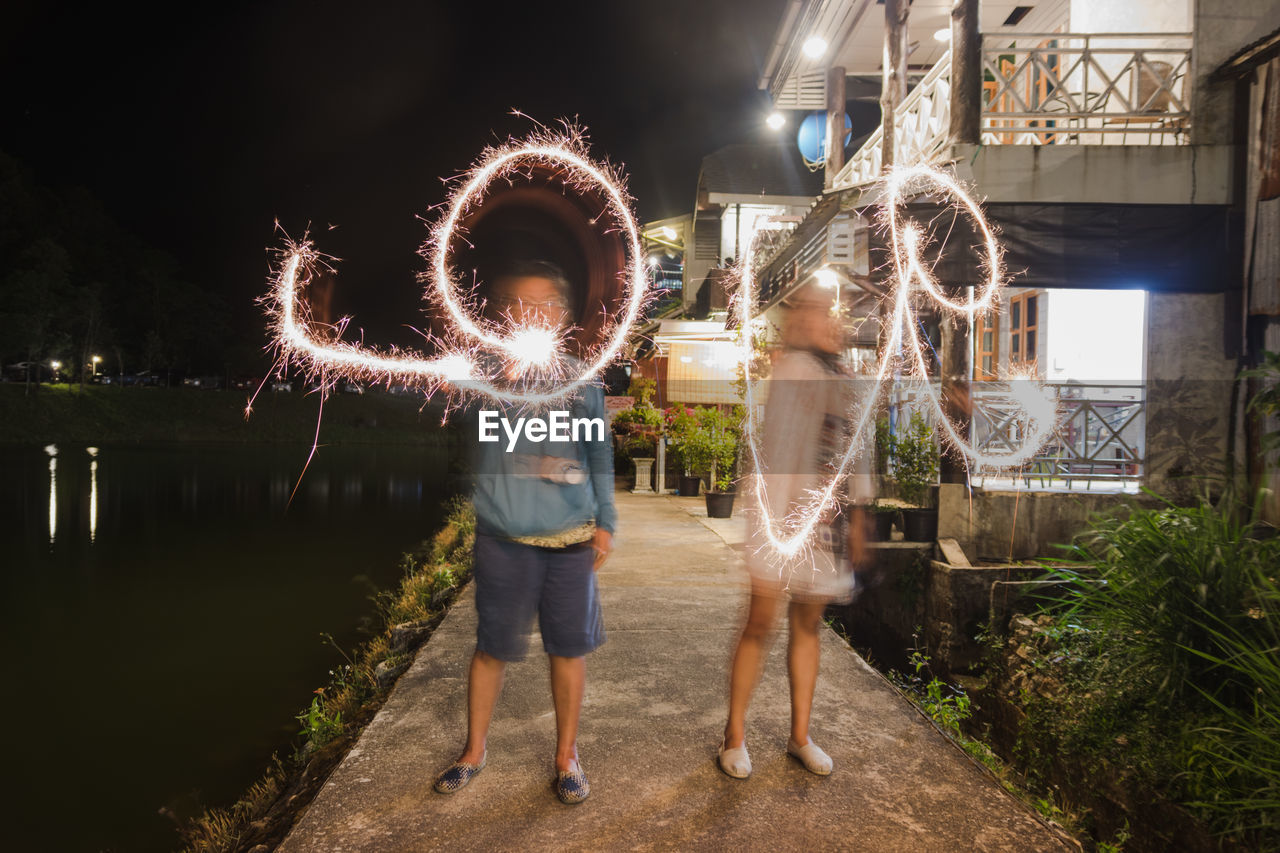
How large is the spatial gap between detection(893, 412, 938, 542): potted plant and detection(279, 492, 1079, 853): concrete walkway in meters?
2.99

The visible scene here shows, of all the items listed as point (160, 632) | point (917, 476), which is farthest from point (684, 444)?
point (160, 632)

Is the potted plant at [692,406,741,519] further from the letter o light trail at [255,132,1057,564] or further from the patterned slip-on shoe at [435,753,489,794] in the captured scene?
the patterned slip-on shoe at [435,753,489,794]

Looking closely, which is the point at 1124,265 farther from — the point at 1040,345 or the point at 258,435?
the point at 258,435

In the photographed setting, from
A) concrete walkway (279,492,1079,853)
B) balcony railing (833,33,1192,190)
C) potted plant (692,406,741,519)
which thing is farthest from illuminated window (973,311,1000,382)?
concrete walkway (279,492,1079,853)

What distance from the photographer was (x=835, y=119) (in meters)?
11.3

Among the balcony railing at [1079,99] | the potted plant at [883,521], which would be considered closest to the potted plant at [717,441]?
the potted plant at [883,521]

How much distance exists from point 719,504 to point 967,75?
19.4 ft

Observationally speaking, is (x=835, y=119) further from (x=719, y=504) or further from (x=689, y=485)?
(x=689, y=485)

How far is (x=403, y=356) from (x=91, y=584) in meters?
11.0

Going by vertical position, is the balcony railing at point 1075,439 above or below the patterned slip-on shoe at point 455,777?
above

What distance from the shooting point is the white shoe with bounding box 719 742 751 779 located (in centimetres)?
299

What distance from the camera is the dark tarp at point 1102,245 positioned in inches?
273

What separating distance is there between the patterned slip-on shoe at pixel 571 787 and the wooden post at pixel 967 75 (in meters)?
6.77

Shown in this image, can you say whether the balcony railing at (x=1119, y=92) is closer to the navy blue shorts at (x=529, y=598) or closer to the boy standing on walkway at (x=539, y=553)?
the boy standing on walkway at (x=539, y=553)
